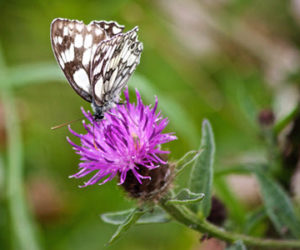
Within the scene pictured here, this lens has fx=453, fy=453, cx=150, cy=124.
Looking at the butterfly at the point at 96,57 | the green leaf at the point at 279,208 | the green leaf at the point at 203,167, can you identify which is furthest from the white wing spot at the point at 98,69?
the green leaf at the point at 279,208

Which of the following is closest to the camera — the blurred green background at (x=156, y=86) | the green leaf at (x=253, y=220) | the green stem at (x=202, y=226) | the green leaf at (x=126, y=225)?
the green leaf at (x=126, y=225)

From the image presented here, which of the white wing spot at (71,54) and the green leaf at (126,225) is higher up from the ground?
the white wing spot at (71,54)

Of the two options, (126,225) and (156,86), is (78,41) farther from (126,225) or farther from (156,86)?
(156,86)

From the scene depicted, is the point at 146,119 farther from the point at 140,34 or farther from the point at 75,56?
the point at 140,34

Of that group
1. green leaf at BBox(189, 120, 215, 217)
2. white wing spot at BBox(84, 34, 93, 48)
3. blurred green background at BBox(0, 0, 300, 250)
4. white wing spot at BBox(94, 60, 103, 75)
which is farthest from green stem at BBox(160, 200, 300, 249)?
blurred green background at BBox(0, 0, 300, 250)

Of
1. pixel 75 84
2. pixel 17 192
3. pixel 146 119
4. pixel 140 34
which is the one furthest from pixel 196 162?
pixel 140 34

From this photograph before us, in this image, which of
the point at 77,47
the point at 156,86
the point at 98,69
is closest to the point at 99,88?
the point at 98,69

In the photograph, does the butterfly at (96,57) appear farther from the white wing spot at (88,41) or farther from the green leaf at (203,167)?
the green leaf at (203,167)
